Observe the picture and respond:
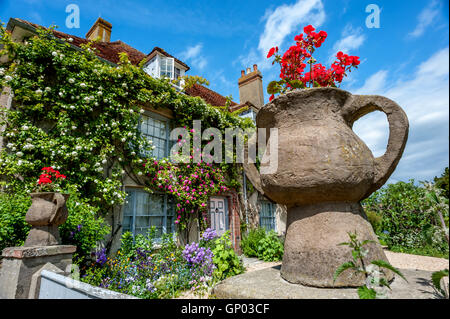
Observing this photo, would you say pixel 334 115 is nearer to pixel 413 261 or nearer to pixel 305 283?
pixel 305 283

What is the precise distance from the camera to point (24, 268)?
2535 millimetres

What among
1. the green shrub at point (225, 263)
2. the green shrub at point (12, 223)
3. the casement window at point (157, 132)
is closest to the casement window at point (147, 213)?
the casement window at point (157, 132)

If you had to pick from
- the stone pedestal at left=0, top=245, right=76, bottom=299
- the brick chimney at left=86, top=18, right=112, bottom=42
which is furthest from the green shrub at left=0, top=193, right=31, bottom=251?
the brick chimney at left=86, top=18, right=112, bottom=42

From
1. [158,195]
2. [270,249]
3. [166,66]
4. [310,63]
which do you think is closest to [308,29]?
[310,63]

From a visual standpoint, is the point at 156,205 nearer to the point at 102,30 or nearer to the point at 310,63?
the point at 310,63

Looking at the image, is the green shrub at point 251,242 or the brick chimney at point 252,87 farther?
the brick chimney at point 252,87

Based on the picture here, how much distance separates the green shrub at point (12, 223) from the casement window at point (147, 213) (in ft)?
7.51

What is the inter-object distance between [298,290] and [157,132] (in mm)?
5815

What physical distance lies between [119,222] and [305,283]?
4487 mm

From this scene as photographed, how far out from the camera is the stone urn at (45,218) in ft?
9.52

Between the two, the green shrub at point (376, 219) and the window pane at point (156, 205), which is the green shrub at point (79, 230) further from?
the green shrub at point (376, 219)
